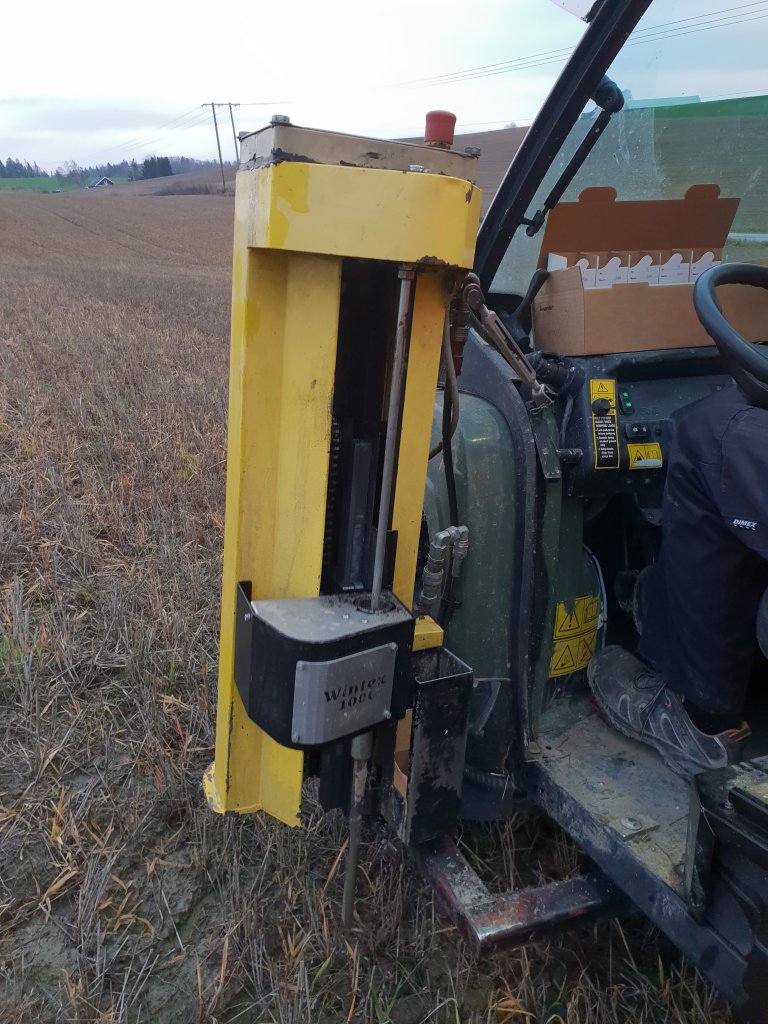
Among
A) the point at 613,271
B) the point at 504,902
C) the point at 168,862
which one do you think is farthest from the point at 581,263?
the point at 168,862

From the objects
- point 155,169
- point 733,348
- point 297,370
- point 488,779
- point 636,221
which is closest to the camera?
point 297,370

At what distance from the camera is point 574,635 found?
1.90m

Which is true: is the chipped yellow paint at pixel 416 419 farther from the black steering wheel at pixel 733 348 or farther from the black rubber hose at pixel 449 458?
the black steering wheel at pixel 733 348

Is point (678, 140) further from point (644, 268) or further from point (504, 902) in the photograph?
point (504, 902)

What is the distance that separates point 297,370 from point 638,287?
1.00 metres

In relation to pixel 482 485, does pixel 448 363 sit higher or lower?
higher

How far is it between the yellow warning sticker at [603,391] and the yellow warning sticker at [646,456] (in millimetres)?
109

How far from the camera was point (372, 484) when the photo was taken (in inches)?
53.8

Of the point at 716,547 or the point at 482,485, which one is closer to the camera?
the point at 716,547

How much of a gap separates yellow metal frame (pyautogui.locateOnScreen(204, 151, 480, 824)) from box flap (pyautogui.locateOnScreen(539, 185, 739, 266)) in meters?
A: 0.82

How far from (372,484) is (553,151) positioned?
3.60 feet

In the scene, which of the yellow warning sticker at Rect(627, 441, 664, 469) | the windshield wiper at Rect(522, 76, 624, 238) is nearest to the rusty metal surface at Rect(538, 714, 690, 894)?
the yellow warning sticker at Rect(627, 441, 664, 469)

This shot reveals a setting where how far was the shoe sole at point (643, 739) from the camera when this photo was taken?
1.76 metres

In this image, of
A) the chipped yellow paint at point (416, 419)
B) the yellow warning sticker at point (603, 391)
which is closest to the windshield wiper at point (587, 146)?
the yellow warning sticker at point (603, 391)
